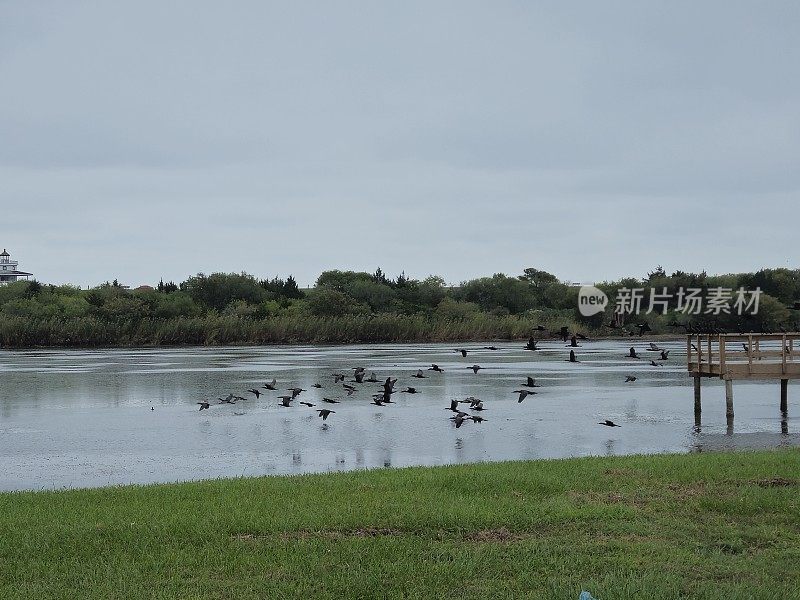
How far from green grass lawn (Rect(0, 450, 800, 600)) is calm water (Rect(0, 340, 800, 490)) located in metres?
4.61

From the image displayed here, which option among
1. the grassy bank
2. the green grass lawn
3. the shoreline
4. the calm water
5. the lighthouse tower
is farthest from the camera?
the lighthouse tower

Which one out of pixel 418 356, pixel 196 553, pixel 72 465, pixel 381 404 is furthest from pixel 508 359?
pixel 196 553

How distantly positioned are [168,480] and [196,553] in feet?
22.4

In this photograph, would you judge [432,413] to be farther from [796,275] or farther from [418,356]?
[796,275]

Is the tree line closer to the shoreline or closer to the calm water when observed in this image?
the shoreline

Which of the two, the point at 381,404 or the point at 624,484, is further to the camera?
the point at 381,404

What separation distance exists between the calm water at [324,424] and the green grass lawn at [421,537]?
4607mm

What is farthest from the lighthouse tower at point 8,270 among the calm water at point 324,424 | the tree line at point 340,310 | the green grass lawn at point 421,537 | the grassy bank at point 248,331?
the green grass lawn at point 421,537

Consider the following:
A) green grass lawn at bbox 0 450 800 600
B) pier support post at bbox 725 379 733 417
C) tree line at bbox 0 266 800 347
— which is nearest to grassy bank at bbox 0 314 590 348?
tree line at bbox 0 266 800 347

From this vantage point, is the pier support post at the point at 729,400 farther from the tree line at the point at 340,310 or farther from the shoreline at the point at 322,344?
the shoreline at the point at 322,344

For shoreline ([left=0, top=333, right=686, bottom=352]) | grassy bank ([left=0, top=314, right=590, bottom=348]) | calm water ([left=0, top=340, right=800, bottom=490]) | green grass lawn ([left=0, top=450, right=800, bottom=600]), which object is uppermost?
grassy bank ([left=0, top=314, right=590, bottom=348])

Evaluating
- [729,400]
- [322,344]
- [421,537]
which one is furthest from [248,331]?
[421,537]

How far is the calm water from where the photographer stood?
17.7 metres

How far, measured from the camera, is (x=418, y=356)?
60.4 meters
